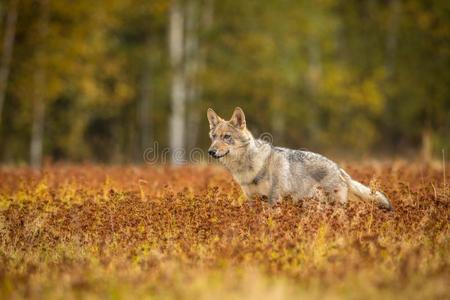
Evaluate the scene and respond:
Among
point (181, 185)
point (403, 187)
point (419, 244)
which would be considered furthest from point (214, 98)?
point (419, 244)

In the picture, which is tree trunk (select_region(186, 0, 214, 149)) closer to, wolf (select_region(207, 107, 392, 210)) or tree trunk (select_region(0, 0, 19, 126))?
tree trunk (select_region(0, 0, 19, 126))

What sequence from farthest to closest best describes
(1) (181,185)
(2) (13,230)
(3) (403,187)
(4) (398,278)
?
(1) (181,185) < (3) (403,187) < (2) (13,230) < (4) (398,278)

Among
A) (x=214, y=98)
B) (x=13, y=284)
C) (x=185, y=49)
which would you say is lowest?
(x=13, y=284)

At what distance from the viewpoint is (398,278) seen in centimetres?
514

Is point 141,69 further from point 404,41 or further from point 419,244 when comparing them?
point 419,244

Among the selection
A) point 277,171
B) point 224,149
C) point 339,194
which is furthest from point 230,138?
point 339,194

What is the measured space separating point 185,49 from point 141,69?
3.46 meters

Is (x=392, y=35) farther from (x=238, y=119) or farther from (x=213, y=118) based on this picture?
(x=238, y=119)

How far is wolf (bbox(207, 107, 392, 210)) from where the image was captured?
28.5 feet

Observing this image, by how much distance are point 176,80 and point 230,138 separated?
15486mm

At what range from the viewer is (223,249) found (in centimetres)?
618

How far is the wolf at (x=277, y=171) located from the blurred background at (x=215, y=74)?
48.5ft

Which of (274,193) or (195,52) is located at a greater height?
(195,52)

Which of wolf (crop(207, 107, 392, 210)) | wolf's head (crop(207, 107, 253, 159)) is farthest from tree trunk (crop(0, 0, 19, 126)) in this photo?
wolf (crop(207, 107, 392, 210))
